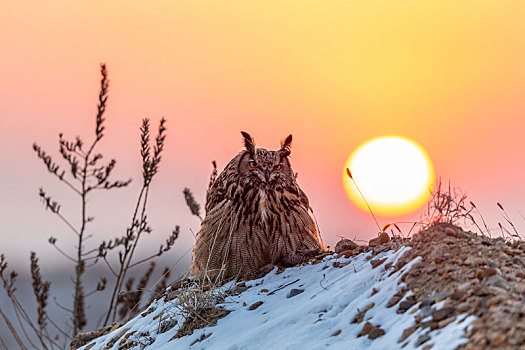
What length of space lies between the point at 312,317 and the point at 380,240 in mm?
1381

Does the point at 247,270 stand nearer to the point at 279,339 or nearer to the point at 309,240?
the point at 309,240

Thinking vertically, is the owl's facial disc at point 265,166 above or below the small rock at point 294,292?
above

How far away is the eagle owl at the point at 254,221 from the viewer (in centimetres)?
612

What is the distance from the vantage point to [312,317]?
4.37m

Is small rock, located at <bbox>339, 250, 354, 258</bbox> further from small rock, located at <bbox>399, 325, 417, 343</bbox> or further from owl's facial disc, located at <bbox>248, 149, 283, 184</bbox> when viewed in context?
small rock, located at <bbox>399, 325, 417, 343</bbox>

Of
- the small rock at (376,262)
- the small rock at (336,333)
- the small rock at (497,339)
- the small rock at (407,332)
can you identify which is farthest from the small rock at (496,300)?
the small rock at (376,262)

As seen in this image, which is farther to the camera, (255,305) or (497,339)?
(255,305)

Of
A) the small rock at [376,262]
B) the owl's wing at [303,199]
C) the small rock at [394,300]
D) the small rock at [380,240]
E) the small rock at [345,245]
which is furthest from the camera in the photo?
the owl's wing at [303,199]

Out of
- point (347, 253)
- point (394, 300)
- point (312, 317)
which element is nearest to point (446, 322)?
point (394, 300)

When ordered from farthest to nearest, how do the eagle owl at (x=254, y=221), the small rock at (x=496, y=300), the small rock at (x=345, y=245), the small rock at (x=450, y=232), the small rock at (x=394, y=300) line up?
the eagle owl at (x=254, y=221), the small rock at (x=345, y=245), the small rock at (x=450, y=232), the small rock at (x=394, y=300), the small rock at (x=496, y=300)

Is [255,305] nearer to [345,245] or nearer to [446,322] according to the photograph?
[345,245]

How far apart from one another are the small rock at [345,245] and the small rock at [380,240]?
24cm

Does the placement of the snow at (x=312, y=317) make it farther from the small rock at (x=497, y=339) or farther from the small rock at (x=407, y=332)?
the small rock at (x=497, y=339)

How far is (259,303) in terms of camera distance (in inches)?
203
